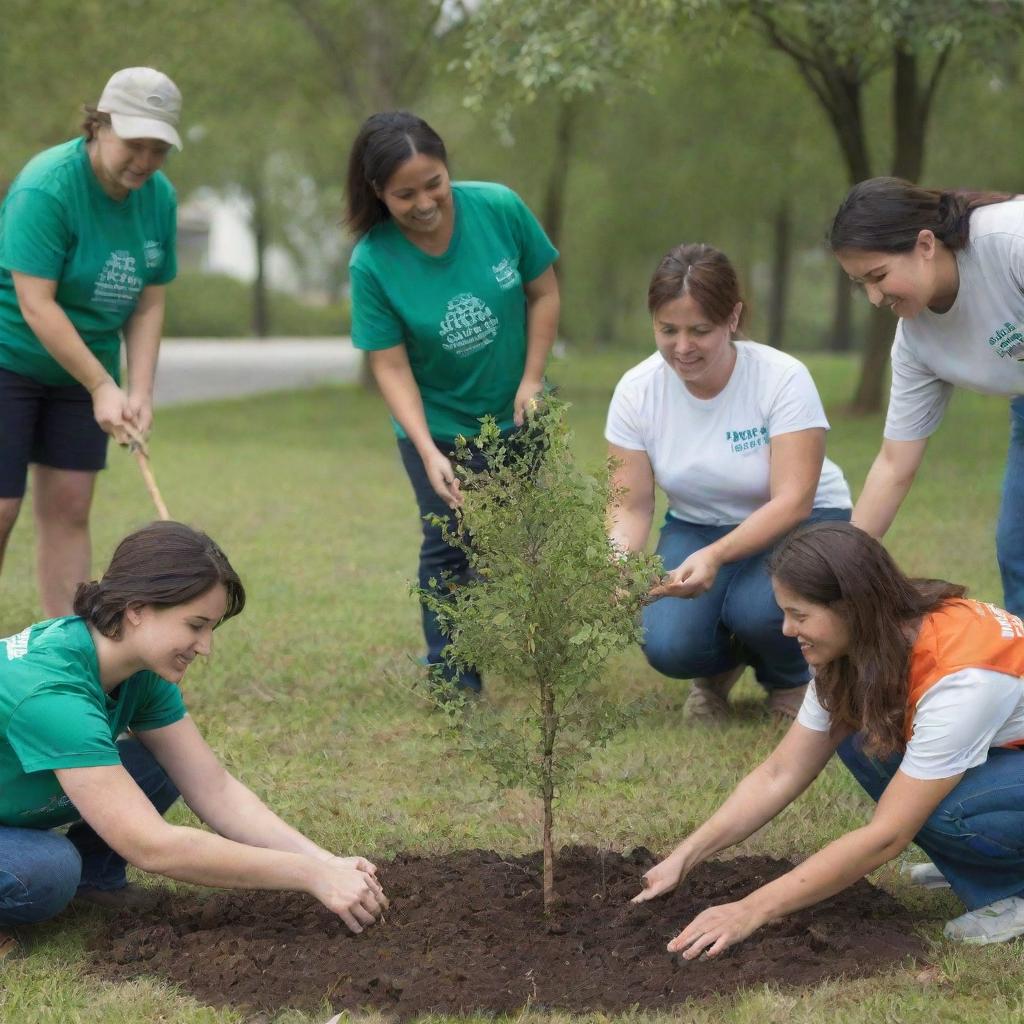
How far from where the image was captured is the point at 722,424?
15.6ft

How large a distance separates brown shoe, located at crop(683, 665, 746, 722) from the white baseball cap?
2.59m

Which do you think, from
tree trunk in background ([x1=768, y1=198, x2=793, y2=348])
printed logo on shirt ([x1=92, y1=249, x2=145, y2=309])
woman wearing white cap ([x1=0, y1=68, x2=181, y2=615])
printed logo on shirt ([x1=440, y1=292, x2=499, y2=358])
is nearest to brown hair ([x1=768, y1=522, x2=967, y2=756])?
printed logo on shirt ([x1=440, y1=292, x2=499, y2=358])

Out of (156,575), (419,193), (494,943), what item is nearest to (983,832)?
(494,943)

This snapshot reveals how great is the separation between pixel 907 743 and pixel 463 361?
230 centimetres

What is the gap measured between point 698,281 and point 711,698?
5.29 feet

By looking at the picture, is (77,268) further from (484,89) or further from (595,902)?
(484,89)

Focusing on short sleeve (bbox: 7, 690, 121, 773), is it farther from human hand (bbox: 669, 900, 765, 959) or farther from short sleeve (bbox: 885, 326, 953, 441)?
short sleeve (bbox: 885, 326, 953, 441)

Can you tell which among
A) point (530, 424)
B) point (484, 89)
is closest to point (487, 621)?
point (530, 424)

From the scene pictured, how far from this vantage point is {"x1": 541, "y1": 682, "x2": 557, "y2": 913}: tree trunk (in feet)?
11.3

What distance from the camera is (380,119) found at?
15.1 ft

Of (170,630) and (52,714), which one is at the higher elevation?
(170,630)

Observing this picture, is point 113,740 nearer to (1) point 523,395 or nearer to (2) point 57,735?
(2) point 57,735

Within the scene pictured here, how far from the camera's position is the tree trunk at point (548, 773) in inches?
135

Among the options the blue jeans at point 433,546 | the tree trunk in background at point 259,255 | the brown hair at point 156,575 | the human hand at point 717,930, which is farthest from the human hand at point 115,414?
the tree trunk in background at point 259,255
